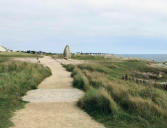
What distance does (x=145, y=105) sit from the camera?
7953mm

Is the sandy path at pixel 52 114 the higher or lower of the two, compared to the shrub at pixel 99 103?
lower

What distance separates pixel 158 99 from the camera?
8.83 meters

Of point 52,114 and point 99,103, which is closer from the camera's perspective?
point 52,114

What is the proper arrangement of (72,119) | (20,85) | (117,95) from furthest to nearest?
1. (20,85)
2. (117,95)
3. (72,119)

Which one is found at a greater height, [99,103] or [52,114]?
[99,103]

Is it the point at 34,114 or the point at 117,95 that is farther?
the point at 117,95

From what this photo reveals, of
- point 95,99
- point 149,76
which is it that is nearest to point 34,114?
point 95,99

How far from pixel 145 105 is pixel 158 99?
110 cm

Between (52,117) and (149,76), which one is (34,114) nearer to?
(52,117)

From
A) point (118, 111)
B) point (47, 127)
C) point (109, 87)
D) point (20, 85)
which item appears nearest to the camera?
point (47, 127)

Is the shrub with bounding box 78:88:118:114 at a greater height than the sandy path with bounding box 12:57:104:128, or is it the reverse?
the shrub with bounding box 78:88:118:114

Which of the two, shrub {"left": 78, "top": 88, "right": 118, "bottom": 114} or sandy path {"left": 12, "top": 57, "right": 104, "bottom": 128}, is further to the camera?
shrub {"left": 78, "top": 88, "right": 118, "bottom": 114}

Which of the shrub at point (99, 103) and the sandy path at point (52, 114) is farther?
the shrub at point (99, 103)

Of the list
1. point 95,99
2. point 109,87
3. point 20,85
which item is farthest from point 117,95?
point 20,85
